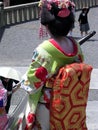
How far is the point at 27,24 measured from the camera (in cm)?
1630

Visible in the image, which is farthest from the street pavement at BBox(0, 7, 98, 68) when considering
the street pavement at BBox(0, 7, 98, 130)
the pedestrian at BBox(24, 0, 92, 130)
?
the pedestrian at BBox(24, 0, 92, 130)

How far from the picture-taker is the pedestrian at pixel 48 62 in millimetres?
3742

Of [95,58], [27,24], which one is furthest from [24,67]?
[27,24]

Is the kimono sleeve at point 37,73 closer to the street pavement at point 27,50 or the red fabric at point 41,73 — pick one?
the red fabric at point 41,73

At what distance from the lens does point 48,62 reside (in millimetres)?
3748

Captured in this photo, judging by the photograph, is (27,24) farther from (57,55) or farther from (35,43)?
(57,55)

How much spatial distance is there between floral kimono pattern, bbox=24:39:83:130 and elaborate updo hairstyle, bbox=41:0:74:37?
10 centimetres

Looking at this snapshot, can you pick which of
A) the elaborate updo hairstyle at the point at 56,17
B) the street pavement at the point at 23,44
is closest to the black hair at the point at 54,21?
the elaborate updo hairstyle at the point at 56,17

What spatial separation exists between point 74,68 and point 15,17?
506 inches

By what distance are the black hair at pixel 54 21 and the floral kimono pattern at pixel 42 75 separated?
0.09 meters

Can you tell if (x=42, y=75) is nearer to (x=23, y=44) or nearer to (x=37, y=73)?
(x=37, y=73)

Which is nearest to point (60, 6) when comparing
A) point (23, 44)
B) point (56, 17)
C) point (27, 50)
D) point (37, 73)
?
point (56, 17)

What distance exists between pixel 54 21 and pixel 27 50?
7870mm

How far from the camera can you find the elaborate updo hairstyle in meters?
3.78
